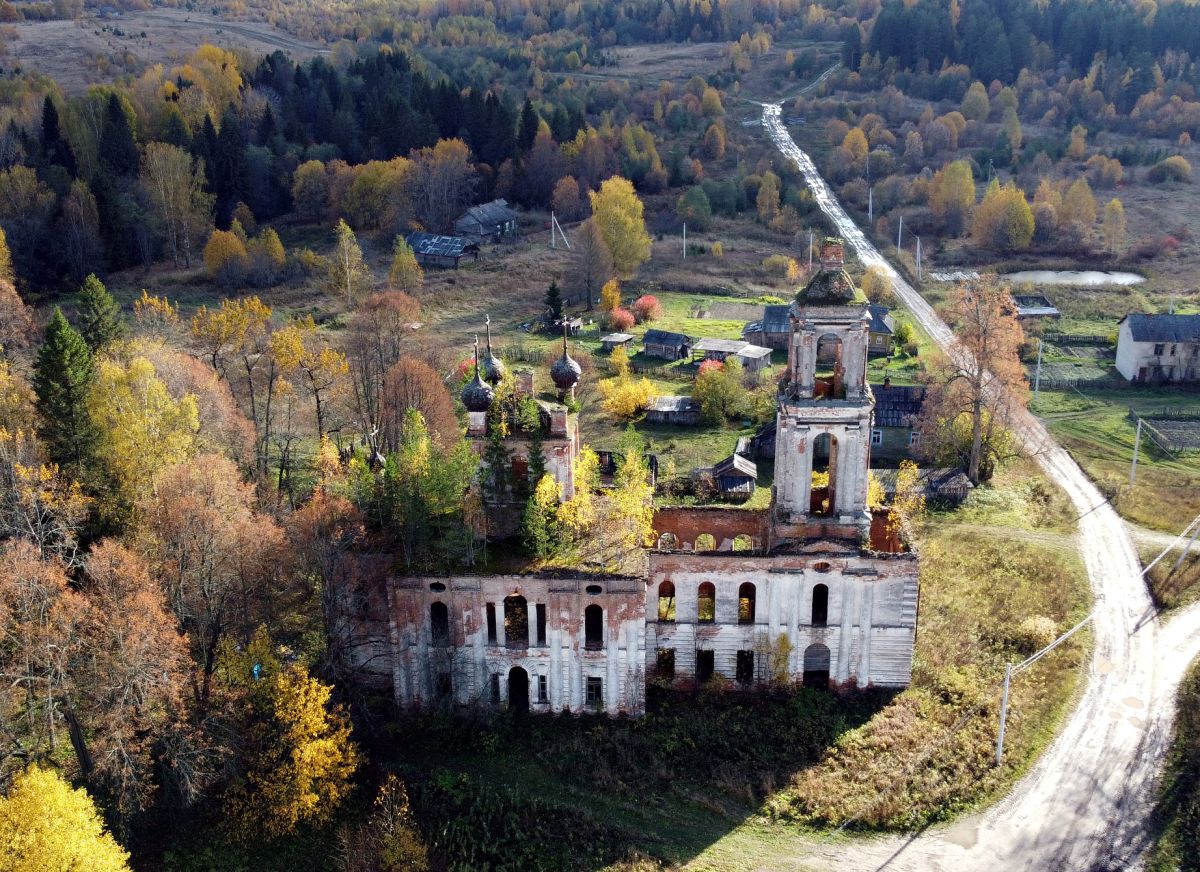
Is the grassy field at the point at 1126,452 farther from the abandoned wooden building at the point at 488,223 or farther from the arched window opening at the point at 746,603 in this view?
the abandoned wooden building at the point at 488,223

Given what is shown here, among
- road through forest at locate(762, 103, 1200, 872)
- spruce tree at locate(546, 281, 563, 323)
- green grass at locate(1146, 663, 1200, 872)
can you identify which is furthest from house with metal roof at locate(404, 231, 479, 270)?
green grass at locate(1146, 663, 1200, 872)

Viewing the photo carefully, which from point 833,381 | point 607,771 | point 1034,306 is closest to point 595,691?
point 607,771

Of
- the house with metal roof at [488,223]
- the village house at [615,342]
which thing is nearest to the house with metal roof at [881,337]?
the village house at [615,342]

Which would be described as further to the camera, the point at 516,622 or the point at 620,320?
the point at 620,320

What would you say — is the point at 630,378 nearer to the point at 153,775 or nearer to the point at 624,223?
the point at 624,223

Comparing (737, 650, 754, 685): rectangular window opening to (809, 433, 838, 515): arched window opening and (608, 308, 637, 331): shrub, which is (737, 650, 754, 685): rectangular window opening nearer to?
(809, 433, 838, 515): arched window opening

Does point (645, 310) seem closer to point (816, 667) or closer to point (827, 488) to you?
point (827, 488)
